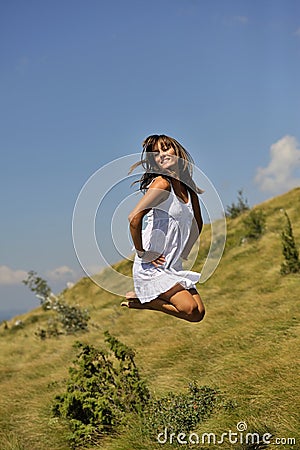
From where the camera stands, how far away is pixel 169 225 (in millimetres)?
4508

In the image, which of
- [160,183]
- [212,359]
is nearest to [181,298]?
[160,183]

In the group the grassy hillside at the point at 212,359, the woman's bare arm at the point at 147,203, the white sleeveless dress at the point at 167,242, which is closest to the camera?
the woman's bare arm at the point at 147,203

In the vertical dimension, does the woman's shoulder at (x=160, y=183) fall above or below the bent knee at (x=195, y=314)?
above

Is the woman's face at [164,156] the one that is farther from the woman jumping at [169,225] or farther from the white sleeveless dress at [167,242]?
the white sleeveless dress at [167,242]

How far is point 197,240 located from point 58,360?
11.4m

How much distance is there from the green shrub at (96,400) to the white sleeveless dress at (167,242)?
4.63 meters

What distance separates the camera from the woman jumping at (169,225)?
4492mm

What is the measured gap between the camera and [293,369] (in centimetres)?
816

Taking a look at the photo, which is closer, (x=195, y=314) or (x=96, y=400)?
(x=195, y=314)

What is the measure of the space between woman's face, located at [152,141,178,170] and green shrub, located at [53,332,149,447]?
5.17 metres

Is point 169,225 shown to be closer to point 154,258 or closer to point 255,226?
point 154,258

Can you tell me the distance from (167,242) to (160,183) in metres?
0.45

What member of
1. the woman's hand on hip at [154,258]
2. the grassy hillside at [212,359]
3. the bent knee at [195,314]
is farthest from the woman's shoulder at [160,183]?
the grassy hillside at [212,359]

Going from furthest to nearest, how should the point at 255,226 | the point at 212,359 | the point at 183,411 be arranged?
the point at 255,226, the point at 212,359, the point at 183,411
